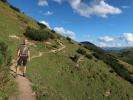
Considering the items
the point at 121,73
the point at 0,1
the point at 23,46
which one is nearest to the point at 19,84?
the point at 23,46

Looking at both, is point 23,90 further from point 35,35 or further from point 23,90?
point 35,35

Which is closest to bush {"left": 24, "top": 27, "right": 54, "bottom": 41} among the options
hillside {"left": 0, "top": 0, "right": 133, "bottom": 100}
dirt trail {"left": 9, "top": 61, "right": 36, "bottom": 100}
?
hillside {"left": 0, "top": 0, "right": 133, "bottom": 100}

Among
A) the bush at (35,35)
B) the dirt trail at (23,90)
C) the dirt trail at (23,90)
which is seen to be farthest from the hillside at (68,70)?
the dirt trail at (23,90)

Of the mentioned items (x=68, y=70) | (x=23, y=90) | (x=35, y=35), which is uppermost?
(x=35, y=35)

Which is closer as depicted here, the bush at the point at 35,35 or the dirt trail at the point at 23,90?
the dirt trail at the point at 23,90

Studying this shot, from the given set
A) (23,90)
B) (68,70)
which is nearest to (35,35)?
(68,70)

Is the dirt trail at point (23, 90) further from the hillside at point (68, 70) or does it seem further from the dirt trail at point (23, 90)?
the hillside at point (68, 70)

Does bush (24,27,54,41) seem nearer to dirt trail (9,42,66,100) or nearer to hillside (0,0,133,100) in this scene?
hillside (0,0,133,100)

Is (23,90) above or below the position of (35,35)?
below

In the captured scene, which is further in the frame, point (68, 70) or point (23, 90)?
point (68, 70)

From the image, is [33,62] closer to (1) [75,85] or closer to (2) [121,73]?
(1) [75,85]

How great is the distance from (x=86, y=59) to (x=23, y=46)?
3017 centimetres

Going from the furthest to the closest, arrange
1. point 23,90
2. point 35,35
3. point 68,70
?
point 35,35, point 68,70, point 23,90

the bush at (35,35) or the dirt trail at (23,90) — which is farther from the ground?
the bush at (35,35)
